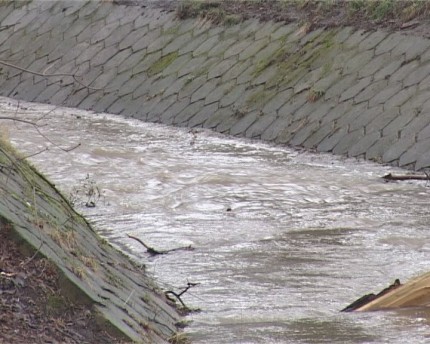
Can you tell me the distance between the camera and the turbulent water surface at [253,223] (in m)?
7.37

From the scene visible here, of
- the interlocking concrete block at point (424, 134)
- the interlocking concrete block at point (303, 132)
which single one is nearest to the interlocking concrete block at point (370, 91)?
the interlocking concrete block at point (303, 132)

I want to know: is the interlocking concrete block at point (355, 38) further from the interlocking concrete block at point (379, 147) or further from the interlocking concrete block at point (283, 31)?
the interlocking concrete block at point (379, 147)

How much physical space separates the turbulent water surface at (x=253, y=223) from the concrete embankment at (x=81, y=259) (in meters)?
0.31

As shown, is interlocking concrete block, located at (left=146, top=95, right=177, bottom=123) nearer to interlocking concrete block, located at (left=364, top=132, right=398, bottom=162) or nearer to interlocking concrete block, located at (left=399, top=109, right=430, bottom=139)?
interlocking concrete block, located at (left=364, top=132, right=398, bottom=162)

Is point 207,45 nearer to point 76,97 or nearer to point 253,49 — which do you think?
point 253,49

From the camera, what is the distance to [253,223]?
34.0ft

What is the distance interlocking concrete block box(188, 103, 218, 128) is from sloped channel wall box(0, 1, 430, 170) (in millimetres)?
18

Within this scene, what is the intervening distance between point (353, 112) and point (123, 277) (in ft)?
22.1

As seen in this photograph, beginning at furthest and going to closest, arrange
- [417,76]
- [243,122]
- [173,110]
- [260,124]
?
[173,110] → [243,122] → [260,124] → [417,76]

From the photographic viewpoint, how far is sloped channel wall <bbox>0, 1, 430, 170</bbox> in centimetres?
1324

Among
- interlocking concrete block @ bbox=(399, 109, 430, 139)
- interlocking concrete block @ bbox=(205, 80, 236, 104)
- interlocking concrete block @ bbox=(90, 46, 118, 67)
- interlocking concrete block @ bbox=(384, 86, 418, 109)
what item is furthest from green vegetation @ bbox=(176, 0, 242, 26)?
interlocking concrete block @ bbox=(399, 109, 430, 139)

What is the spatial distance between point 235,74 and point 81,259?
9.17 meters

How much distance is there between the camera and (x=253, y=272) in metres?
8.66

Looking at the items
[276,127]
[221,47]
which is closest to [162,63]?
[221,47]
